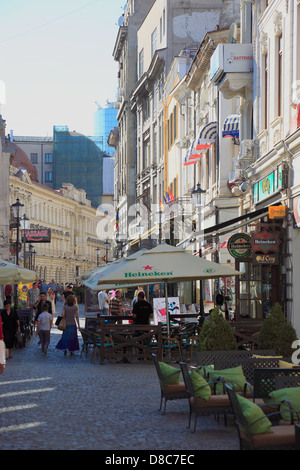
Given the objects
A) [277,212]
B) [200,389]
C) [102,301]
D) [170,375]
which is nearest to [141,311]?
[277,212]

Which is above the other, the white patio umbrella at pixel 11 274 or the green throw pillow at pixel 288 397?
the white patio umbrella at pixel 11 274

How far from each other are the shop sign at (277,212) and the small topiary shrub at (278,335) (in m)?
6.65

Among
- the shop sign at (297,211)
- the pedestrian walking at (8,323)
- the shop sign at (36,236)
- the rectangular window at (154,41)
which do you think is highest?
the rectangular window at (154,41)

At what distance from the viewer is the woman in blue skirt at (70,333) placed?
73.3ft

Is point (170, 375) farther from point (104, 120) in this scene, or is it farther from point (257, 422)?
point (104, 120)

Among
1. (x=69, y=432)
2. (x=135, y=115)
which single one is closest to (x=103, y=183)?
(x=135, y=115)

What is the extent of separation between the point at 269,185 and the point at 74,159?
11045cm

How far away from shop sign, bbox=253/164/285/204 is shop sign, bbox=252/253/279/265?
1597 millimetres

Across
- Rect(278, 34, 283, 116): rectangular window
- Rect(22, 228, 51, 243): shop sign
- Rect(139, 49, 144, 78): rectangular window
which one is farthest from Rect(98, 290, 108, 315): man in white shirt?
Rect(139, 49, 144, 78): rectangular window

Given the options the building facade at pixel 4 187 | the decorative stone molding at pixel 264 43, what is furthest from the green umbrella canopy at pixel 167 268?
the building facade at pixel 4 187

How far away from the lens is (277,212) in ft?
66.9

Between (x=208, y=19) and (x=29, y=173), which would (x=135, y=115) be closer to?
(x=208, y=19)

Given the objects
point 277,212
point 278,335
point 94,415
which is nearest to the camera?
point 94,415

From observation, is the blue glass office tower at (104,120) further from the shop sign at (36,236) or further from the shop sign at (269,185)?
the shop sign at (269,185)
